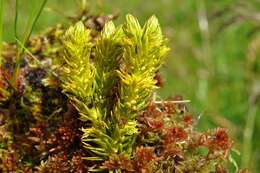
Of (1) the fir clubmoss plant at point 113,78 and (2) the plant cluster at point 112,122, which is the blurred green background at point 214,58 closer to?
(2) the plant cluster at point 112,122

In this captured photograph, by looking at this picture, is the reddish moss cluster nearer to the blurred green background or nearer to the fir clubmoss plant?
the fir clubmoss plant

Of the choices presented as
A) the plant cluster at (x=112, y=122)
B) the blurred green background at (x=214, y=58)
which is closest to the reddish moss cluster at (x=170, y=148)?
the plant cluster at (x=112, y=122)

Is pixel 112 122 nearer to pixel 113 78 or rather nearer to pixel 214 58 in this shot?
pixel 113 78

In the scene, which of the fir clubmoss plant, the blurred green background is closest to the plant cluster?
the fir clubmoss plant

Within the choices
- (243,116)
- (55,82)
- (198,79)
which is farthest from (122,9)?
(55,82)

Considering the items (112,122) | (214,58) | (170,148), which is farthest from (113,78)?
(214,58)
